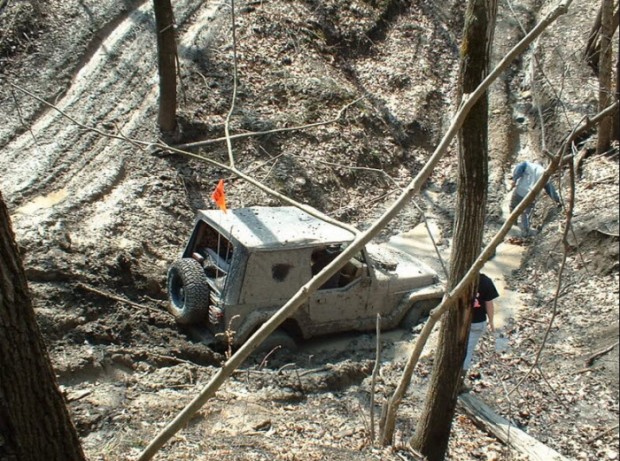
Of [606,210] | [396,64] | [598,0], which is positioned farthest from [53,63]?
[598,0]

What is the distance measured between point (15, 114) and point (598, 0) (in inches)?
531

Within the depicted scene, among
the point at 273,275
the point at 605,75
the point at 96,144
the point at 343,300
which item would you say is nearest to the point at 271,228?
the point at 273,275

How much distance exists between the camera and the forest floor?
6.84 meters

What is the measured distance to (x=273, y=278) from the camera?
306 inches

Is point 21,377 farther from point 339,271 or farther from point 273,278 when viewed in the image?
point 339,271

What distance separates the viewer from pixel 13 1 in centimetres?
1438

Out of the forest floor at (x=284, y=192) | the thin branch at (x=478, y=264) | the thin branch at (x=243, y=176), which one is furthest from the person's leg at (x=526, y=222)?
the thin branch at (x=243, y=176)

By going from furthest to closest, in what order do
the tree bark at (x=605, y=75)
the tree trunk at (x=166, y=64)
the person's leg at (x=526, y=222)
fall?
the person's leg at (x=526, y=222), the tree trunk at (x=166, y=64), the tree bark at (x=605, y=75)

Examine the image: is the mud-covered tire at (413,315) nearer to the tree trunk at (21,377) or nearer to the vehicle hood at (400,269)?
the vehicle hood at (400,269)

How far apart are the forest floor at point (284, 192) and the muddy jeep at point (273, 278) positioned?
387 millimetres

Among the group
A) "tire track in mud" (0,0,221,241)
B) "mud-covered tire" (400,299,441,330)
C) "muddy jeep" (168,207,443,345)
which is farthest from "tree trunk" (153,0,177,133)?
"mud-covered tire" (400,299,441,330)

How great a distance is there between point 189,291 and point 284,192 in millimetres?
4603

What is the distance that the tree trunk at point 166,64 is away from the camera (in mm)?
11555

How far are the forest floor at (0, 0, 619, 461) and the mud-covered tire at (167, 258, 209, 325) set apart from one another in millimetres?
311
